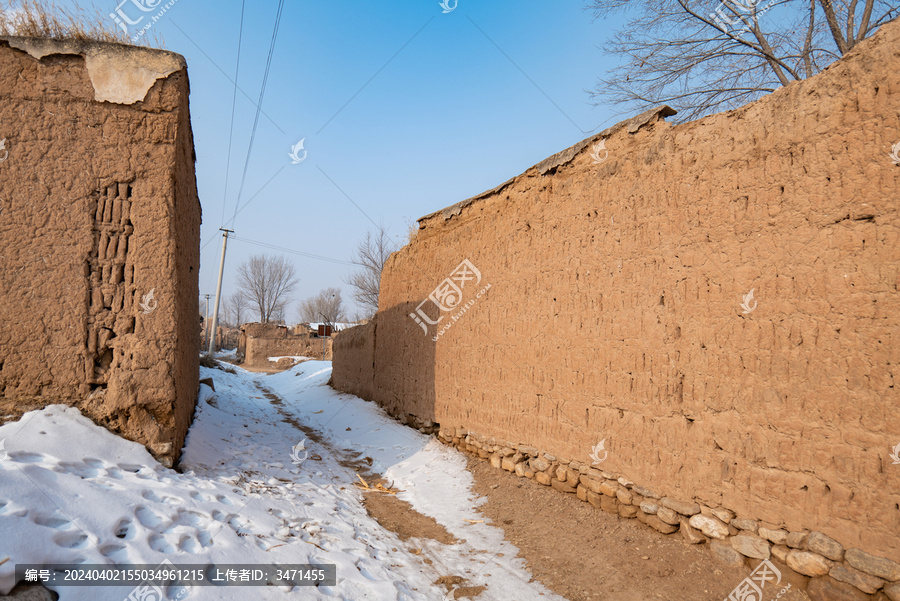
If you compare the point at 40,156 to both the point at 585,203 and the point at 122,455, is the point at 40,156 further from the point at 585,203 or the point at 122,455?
the point at 585,203

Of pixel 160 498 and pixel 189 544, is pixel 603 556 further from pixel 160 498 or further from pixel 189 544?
pixel 160 498

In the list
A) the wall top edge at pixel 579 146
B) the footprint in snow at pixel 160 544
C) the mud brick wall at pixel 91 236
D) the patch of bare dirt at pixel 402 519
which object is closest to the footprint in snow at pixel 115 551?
the footprint in snow at pixel 160 544

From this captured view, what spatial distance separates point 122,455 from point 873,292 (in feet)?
18.4

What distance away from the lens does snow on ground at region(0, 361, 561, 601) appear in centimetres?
258

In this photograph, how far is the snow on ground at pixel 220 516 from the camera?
8.46 ft

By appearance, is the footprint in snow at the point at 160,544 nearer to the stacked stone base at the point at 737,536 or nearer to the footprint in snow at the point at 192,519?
the footprint in snow at the point at 192,519

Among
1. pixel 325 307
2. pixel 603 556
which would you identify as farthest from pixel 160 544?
pixel 325 307

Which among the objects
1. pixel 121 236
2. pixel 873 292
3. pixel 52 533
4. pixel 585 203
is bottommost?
pixel 52 533

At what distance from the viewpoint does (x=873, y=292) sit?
279 centimetres

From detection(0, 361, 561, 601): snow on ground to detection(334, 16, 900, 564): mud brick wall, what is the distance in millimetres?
1501

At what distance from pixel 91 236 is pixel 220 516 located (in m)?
2.75

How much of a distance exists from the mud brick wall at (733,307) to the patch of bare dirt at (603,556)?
0.41 meters

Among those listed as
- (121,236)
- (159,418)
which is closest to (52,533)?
(159,418)

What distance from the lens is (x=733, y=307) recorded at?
11.4 feet
